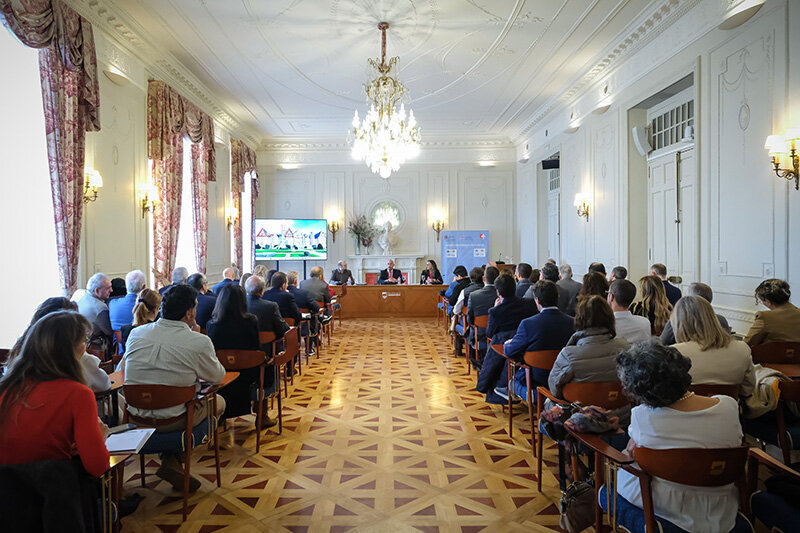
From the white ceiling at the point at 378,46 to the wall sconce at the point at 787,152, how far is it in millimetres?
2908

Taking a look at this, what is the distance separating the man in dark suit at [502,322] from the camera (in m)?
4.65

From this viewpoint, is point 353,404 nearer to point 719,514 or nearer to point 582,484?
point 582,484

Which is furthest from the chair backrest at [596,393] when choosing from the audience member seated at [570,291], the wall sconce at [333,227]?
the wall sconce at [333,227]

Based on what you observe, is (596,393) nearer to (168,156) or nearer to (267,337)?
(267,337)

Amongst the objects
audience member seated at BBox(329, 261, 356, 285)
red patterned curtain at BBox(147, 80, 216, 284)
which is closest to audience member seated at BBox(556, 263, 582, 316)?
red patterned curtain at BBox(147, 80, 216, 284)

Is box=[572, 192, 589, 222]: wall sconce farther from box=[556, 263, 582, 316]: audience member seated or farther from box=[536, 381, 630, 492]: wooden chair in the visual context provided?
box=[536, 381, 630, 492]: wooden chair

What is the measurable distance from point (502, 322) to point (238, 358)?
2.50 meters

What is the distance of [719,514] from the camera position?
1.91 metres

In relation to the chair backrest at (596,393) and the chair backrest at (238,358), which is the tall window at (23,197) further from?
the chair backrest at (596,393)

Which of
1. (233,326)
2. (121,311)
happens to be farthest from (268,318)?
(121,311)

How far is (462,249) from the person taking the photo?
14.0 m

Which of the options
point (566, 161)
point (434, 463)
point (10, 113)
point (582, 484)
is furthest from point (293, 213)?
point (582, 484)

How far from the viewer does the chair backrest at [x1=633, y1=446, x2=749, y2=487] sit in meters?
1.83

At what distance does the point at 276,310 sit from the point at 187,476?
2.16 metres
